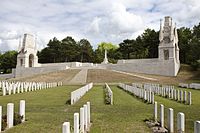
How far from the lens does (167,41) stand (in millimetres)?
71062

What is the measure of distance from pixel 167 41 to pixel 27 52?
40.3 m

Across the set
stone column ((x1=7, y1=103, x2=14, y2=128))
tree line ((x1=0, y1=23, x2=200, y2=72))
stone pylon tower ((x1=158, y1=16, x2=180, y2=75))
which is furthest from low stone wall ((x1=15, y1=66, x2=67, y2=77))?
stone column ((x1=7, y1=103, x2=14, y2=128))

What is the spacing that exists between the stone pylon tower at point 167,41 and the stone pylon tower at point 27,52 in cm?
3841

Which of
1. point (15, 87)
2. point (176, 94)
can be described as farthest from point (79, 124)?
point (15, 87)

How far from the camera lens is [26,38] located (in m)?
85.8

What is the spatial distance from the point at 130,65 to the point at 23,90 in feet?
139

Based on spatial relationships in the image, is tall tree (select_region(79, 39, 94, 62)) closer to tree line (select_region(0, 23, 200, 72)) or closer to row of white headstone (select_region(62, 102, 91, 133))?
tree line (select_region(0, 23, 200, 72))

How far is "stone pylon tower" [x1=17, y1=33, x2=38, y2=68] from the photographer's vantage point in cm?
8440

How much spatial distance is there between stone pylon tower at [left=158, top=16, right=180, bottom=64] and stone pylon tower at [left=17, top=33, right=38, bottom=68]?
38.4m

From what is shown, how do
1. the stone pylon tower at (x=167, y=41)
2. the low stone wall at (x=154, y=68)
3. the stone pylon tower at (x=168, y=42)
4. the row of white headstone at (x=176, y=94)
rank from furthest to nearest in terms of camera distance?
1. the stone pylon tower at (x=167, y=41)
2. the stone pylon tower at (x=168, y=42)
3. the low stone wall at (x=154, y=68)
4. the row of white headstone at (x=176, y=94)

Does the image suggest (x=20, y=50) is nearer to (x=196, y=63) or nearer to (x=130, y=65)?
(x=130, y=65)

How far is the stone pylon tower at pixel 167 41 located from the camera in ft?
228

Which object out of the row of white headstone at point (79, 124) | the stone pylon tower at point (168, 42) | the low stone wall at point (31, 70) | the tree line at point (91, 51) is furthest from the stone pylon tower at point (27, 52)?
the row of white headstone at point (79, 124)

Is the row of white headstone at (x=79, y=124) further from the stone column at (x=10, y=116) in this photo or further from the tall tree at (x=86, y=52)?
the tall tree at (x=86, y=52)
